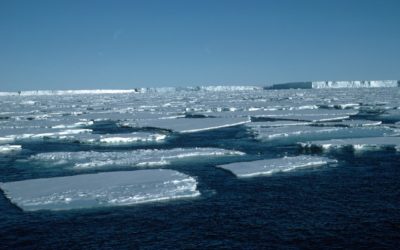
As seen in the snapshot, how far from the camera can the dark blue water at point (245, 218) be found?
217 inches

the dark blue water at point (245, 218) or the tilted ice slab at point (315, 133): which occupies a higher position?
the tilted ice slab at point (315, 133)

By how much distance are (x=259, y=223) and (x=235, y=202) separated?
1.05 m

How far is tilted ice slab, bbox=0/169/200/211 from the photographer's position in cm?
705

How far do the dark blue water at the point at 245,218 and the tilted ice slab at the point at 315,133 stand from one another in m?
5.53

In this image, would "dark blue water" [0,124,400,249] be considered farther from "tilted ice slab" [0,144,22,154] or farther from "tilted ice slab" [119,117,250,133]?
"tilted ice slab" [119,117,250,133]

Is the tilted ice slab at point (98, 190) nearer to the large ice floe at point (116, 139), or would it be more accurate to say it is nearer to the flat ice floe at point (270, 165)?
the flat ice floe at point (270, 165)

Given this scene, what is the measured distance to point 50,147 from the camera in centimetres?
1409

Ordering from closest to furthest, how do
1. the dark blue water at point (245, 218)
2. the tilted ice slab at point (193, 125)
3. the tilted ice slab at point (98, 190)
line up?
the dark blue water at point (245, 218), the tilted ice slab at point (98, 190), the tilted ice slab at point (193, 125)

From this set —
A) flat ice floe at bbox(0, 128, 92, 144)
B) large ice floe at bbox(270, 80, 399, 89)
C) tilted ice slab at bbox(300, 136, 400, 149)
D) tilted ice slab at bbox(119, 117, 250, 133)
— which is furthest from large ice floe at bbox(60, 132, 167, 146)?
large ice floe at bbox(270, 80, 399, 89)

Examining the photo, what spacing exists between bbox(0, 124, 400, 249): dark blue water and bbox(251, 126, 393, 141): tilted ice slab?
5.53 metres

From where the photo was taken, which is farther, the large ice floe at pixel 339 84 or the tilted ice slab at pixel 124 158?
the large ice floe at pixel 339 84

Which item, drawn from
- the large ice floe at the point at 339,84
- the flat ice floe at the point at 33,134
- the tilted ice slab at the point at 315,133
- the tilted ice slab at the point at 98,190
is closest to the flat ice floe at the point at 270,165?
the tilted ice slab at the point at 98,190

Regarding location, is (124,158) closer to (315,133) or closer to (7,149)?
(7,149)

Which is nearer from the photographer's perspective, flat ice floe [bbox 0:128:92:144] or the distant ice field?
the distant ice field
